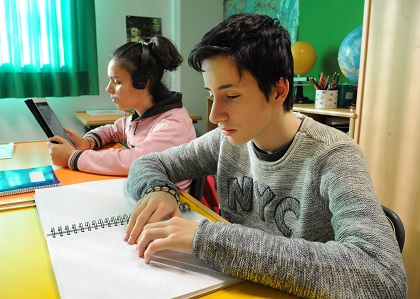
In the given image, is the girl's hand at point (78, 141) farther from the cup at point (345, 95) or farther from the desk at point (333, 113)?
the cup at point (345, 95)

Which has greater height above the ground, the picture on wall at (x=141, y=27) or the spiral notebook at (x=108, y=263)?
the picture on wall at (x=141, y=27)

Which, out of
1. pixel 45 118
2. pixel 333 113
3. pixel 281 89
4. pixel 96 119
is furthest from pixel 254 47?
pixel 96 119

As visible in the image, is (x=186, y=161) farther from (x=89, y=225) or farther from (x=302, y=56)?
(x=302, y=56)

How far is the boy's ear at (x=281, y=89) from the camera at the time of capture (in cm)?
73

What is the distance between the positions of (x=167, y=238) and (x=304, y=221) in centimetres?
33

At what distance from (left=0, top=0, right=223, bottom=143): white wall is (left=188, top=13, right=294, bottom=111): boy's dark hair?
2.60 meters

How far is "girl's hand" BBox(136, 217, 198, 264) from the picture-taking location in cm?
59

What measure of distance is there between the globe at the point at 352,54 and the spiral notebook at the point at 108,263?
4.73 ft

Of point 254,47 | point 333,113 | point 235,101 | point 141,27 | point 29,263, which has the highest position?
point 141,27

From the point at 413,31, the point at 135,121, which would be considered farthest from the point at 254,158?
the point at 413,31

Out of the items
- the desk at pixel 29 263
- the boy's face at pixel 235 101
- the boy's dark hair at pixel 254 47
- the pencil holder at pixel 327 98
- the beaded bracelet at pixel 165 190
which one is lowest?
the desk at pixel 29 263

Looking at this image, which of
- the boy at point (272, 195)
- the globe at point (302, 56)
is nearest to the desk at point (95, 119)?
the globe at point (302, 56)

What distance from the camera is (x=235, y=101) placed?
0.70m

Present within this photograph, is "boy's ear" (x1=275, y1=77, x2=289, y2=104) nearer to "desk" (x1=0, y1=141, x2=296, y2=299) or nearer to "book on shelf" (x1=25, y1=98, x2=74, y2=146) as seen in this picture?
"desk" (x1=0, y1=141, x2=296, y2=299)
